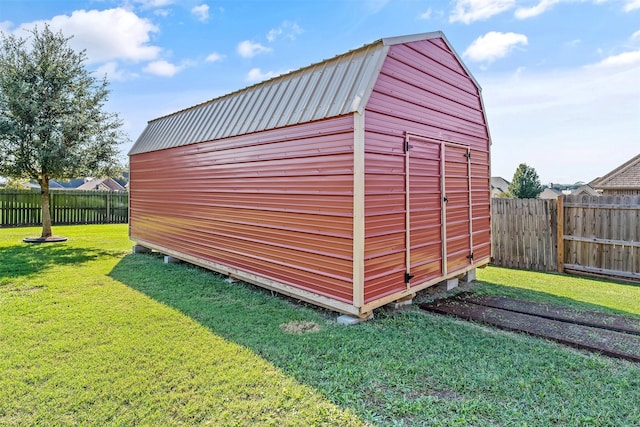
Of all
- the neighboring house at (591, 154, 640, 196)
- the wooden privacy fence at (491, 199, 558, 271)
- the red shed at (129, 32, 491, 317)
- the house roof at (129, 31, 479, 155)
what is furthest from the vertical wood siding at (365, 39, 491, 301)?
the neighboring house at (591, 154, 640, 196)

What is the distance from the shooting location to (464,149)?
557 centimetres

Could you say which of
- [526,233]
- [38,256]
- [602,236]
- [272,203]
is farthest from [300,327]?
[38,256]

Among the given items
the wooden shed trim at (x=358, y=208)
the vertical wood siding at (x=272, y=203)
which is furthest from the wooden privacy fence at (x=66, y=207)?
the wooden shed trim at (x=358, y=208)

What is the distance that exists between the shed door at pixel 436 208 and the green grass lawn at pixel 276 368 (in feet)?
2.93

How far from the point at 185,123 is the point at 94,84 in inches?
265

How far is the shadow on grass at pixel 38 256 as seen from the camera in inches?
258

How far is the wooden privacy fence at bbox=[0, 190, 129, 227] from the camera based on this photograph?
14.3 meters

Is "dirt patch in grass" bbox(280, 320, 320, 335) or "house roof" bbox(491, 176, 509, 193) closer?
"dirt patch in grass" bbox(280, 320, 320, 335)

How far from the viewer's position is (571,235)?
21.9ft

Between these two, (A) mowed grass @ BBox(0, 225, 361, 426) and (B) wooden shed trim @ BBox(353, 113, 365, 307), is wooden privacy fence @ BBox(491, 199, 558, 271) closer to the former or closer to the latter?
(B) wooden shed trim @ BBox(353, 113, 365, 307)

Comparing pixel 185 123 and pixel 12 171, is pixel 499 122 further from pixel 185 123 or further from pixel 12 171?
pixel 12 171

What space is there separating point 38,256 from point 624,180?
78.0ft

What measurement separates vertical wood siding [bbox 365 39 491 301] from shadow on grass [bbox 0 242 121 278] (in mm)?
6534

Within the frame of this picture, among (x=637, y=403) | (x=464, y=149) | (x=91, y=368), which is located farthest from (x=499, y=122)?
(x=91, y=368)
